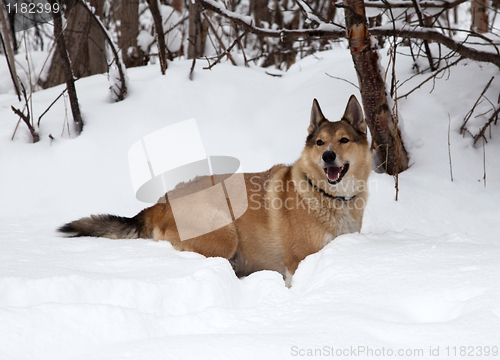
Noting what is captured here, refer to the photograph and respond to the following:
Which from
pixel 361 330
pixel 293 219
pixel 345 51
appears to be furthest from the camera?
pixel 345 51

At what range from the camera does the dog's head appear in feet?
11.6

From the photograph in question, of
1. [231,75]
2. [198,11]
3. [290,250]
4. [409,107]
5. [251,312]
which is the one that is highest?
[198,11]

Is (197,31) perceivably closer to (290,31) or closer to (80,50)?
(80,50)

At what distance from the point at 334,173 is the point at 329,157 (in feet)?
0.49

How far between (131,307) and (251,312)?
1.90ft

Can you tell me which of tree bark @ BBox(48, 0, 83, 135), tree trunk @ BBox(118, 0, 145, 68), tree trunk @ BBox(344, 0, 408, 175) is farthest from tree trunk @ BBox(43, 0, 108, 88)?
tree trunk @ BBox(344, 0, 408, 175)

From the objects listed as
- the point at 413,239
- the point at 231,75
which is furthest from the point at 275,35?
the point at 413,239

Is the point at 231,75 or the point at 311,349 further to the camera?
the point at 231,75

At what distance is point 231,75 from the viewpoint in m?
6.11

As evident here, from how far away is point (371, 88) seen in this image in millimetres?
4363

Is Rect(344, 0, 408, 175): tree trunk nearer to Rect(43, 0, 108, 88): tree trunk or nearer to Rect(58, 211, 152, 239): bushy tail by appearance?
Rect(58, 211, 152, 239): bushy tail

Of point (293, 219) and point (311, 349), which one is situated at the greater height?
point (311, 349)

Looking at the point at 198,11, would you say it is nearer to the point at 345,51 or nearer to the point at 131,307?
the point at 345,51

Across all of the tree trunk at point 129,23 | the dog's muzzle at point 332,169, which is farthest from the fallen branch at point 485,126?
the tree trunk at point 129,23
